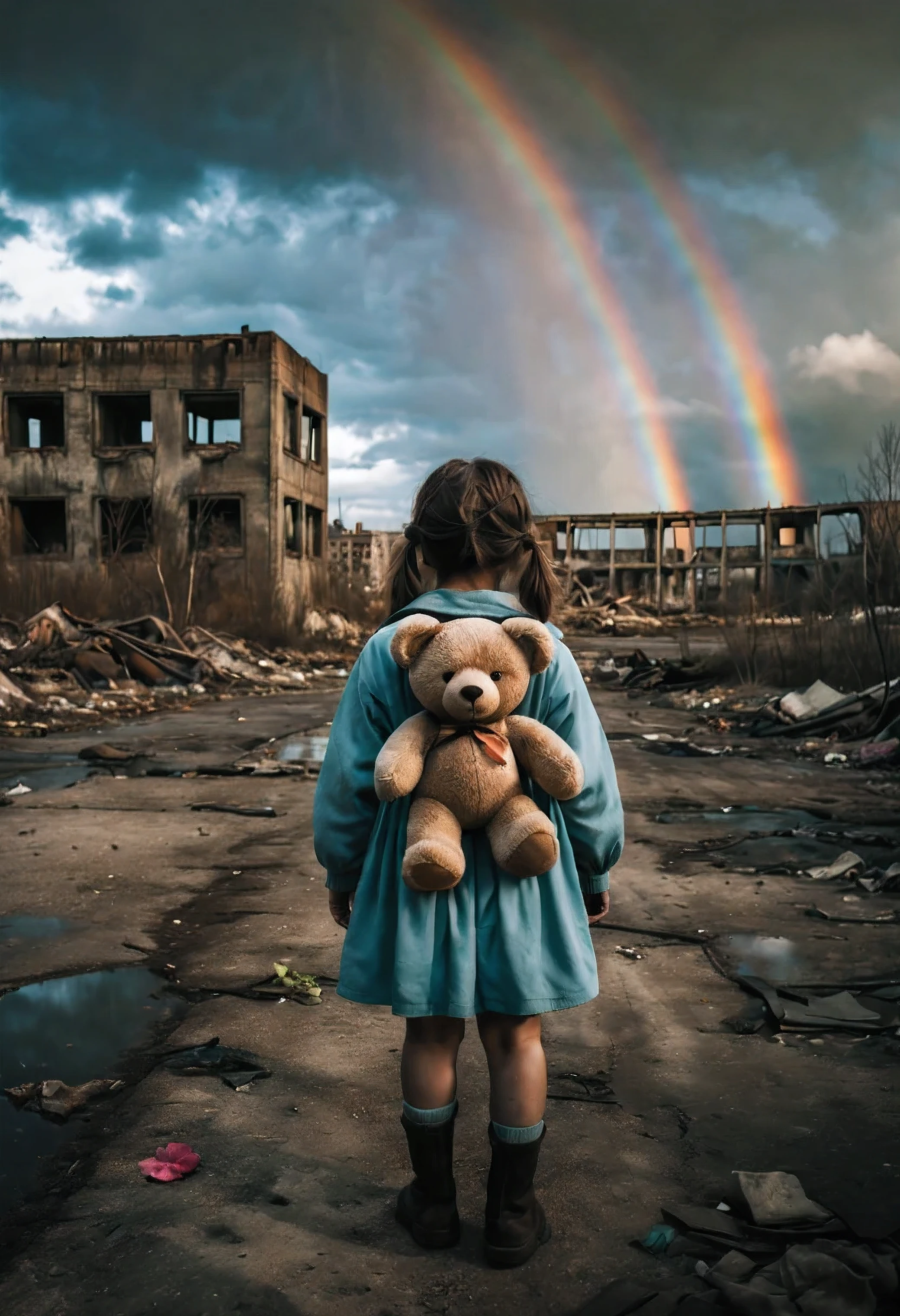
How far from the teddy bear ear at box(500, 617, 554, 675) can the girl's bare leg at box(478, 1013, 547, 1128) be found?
0.71m

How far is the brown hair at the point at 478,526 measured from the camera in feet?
7.10

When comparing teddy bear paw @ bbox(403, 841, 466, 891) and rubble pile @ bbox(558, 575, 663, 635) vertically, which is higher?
teddy bear paw @ bbox(403, 841, 466, 891)

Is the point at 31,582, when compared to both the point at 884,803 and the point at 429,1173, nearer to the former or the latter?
the point at 884,803

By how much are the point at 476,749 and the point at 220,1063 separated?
1473 mm

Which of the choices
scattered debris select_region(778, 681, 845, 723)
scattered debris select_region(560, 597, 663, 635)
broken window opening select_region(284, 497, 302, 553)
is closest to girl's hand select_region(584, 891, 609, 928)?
scattered debris select_region(778, 681, 845, 723)

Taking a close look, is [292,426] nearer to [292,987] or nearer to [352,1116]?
[292,987]

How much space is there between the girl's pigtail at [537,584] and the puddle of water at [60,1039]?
169 centimetres

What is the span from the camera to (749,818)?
6.59m

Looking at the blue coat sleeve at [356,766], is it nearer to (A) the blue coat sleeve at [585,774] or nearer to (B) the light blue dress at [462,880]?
(B) the light blue dress at [462,880]

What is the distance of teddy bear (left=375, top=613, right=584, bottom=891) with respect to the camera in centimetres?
201

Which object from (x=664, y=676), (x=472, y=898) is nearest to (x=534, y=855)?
(x=472, y=898)

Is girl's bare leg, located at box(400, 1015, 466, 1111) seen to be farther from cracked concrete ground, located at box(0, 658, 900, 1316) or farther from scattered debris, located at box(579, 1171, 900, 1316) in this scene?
scattered debris, located at box(579, 1171, 900, 1316)

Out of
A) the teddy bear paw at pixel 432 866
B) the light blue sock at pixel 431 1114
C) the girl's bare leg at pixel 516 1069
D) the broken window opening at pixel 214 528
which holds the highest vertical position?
the broken window opening at pixel 214 528

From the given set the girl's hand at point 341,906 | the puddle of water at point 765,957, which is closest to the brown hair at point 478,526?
the girl's hand at point 341,906
